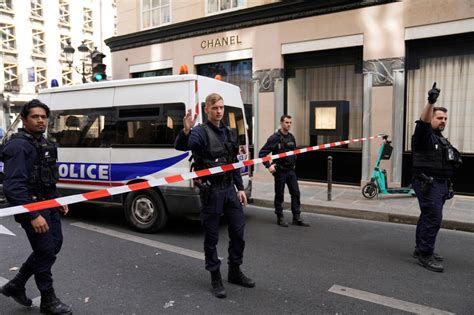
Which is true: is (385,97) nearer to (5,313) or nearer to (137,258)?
(137,258)

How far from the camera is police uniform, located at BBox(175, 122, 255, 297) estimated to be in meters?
3.77

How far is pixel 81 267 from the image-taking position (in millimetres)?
4492

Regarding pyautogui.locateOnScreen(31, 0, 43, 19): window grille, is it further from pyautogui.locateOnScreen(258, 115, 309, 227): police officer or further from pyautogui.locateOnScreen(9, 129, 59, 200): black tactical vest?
pyautogui.locateOnScreen(9, 129, 59, 200): black tactical vest

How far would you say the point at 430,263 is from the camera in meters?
4.48

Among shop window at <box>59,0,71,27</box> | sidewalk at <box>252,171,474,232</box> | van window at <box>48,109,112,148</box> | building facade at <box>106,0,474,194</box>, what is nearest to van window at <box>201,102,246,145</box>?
van window at <box>48,109,112,148</box>

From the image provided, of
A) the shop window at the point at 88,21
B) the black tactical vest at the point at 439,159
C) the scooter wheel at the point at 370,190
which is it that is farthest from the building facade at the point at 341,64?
the shop window at the point at 88,21

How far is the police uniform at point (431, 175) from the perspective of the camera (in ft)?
14.5

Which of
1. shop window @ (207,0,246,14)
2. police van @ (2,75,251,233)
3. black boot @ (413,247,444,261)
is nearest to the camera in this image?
black boot @ (413,247,444,261)

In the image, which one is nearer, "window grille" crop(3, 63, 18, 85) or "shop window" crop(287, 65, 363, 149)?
"shop window" crop(287, 65, 363, 149)

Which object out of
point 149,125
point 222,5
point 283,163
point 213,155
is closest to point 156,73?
point 222,5

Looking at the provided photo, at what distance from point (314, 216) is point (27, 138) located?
5.31 meters

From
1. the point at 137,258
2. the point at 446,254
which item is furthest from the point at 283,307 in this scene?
the point at 446,254

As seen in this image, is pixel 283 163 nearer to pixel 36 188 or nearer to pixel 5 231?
pixel 36 188

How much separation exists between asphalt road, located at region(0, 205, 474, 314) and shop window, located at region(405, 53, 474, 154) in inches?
135
